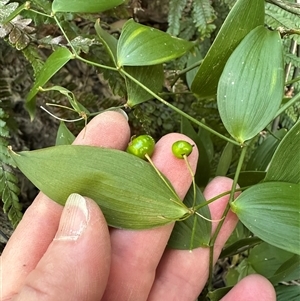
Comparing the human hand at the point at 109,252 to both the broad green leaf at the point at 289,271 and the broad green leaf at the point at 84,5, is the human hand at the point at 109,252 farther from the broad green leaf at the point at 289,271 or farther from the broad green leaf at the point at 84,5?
the broad green leaf at the point at 84,5

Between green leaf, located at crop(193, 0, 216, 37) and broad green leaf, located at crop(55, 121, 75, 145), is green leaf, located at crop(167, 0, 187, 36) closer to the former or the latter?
green leaf, located at crop(193, 0, 216, 37)

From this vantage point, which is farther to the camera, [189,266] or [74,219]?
[189,266]

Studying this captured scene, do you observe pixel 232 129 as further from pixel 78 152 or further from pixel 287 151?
pixel 78 152

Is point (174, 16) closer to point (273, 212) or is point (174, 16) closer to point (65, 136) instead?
point (65, 136)

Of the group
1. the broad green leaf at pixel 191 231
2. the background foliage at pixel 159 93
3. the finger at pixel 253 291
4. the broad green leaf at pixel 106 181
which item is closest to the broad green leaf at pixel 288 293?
the background foliage at pixel 159 93

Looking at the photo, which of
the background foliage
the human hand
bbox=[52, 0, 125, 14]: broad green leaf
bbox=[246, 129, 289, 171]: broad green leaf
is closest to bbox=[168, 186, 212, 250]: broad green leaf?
the human hand

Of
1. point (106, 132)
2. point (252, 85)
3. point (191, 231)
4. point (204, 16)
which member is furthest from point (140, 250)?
point (204, 16)

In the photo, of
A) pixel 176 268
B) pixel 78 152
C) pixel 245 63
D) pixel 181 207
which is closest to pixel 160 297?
pixel 176 268
